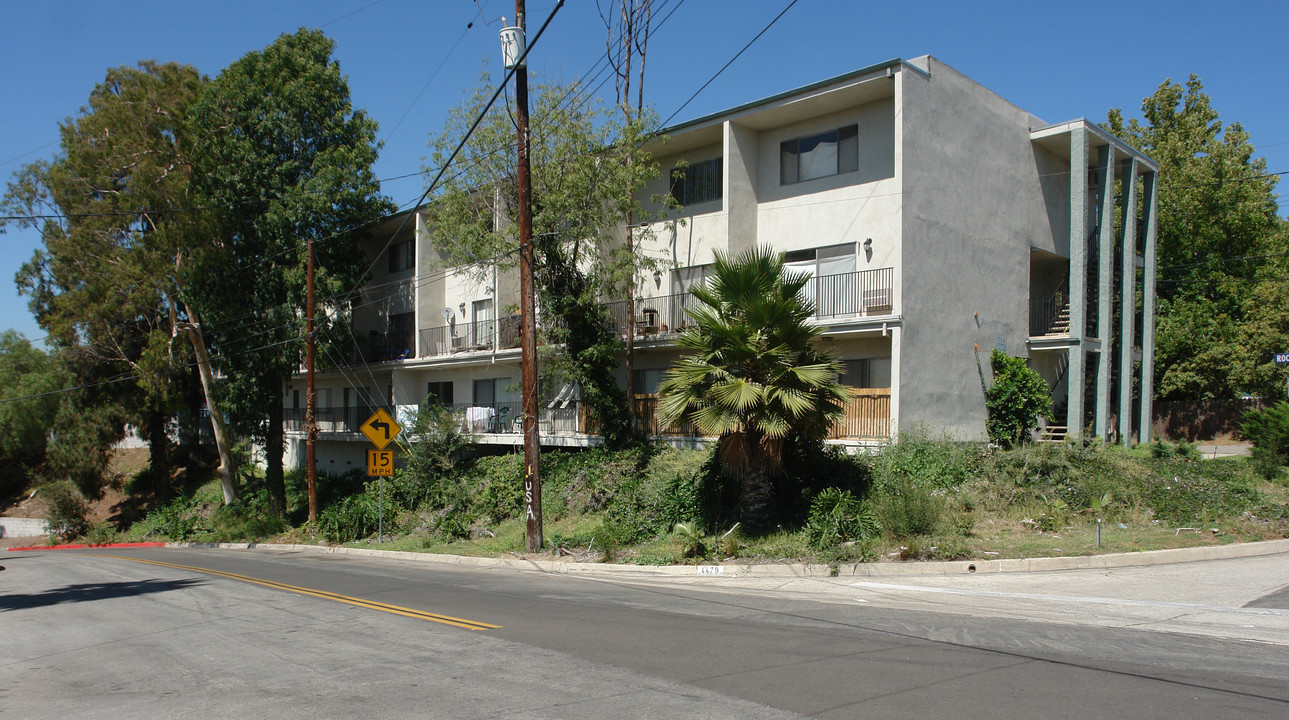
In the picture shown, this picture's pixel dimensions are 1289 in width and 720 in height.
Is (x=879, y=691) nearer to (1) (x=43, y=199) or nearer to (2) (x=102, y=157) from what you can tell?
(2) (x=102, y=157)

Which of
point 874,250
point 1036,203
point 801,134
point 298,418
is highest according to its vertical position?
point 801,134

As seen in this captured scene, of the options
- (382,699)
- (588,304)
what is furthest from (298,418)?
(382,699)

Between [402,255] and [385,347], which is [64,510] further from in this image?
[402,255]

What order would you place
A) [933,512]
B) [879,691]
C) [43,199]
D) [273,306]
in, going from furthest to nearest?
[43,199] → [273,306] → [933,512] → [879,691]

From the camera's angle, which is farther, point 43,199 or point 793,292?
point 43,199

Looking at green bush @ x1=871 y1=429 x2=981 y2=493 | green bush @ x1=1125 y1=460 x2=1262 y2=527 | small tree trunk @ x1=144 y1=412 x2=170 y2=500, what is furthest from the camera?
small tree trunk @ x1=144 y1=412 x2=170 y2=500

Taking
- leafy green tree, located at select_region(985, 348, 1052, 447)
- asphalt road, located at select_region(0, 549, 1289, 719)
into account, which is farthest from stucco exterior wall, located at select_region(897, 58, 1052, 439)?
asphalt road, located at select_region(0, 549, 1289, 719)

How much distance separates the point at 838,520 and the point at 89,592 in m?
13.9

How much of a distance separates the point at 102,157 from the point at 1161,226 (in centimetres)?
4579

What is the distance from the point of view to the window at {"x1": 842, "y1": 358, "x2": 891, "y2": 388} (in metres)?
20.4

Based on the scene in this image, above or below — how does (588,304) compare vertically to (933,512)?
above

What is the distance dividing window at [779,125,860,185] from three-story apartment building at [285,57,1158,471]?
2.1 inches

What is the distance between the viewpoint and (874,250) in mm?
20781

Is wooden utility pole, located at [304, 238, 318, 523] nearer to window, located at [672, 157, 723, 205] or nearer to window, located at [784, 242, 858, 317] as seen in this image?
window, located at [672, 157, 723, 205]
